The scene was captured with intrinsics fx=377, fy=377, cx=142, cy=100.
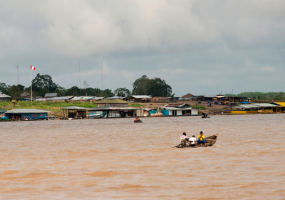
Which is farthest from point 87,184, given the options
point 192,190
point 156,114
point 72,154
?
point 156,114

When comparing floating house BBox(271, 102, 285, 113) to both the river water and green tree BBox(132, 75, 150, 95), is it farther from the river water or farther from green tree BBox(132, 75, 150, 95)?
the river water

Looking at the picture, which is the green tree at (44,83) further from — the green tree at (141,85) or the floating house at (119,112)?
the floating house at (119,112)

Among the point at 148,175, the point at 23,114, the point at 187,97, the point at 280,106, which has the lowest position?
the point at 148,175

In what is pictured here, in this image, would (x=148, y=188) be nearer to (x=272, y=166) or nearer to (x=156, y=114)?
(x=272, y=166)

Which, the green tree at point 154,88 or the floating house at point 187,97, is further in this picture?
the green tree at point 154,88

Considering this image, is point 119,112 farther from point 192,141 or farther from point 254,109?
point 192,141

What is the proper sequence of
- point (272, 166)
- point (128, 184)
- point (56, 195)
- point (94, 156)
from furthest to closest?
point (94, 156) → point (272, 166) → point (128, 184) → point (56, 195)

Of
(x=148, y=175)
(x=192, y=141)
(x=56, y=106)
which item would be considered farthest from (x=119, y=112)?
(x=148, y=175)

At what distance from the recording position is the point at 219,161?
17.6m

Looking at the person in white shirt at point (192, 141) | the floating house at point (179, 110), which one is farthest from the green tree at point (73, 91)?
the person in white shirt at point (192, 141)

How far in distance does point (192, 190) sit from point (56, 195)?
4277 millimetres

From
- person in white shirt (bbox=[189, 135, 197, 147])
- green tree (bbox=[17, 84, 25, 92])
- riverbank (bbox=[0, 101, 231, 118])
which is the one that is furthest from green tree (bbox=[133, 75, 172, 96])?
person in white shirt (bbox=[189, 135, 197, 147])

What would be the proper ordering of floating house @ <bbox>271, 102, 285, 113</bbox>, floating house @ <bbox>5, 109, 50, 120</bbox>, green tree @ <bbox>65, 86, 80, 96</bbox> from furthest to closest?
green tree @ <bbox>65, 86, 80, 96</bbox>, floating house @ <bbox>271, 102, 285, 113</bbox>, floating house @ <bbox>5, 109, 50, 120</bbox>

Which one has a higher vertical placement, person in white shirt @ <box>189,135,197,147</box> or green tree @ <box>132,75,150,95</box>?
green tree @ <box>132,75,150,95</box>
